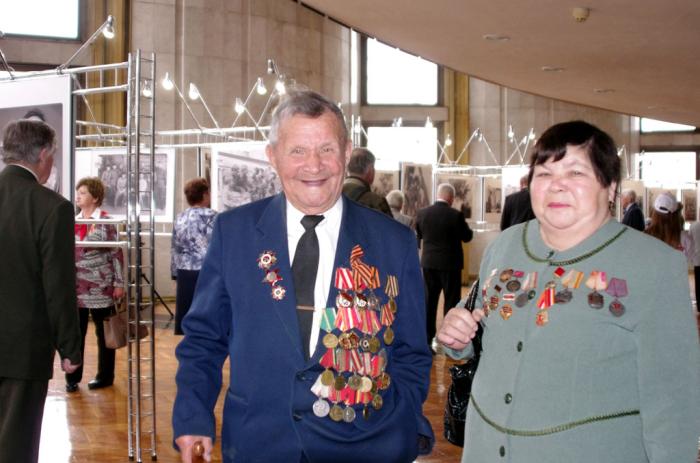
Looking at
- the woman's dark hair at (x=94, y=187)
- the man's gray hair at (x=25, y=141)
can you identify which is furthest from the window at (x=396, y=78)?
the man's gray hair at (x=25, y=141)

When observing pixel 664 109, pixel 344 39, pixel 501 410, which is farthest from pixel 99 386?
pixel 344 39

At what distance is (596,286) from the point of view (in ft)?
7.04

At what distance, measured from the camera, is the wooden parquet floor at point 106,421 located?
5.55m

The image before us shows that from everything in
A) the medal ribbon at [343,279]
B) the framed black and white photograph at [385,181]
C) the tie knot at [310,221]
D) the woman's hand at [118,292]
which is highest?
the framed black and white photograph at [385,181]

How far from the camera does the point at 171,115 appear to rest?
48.4 ft

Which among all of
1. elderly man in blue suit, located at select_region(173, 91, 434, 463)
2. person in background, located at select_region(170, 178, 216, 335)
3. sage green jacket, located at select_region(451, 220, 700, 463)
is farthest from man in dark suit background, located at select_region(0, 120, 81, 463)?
person in background, located at select_region(170, 178, 216, 335)

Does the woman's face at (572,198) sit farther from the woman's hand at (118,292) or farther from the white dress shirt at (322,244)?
the woman's hand at (118,292)

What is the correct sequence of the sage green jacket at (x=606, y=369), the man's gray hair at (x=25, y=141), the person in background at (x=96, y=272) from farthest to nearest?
the person in background at (x=96, y=272) → the man's gray hair at (x=25, y=141) → the sage green jacket at (x=606, y=369)

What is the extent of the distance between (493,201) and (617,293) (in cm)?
1502

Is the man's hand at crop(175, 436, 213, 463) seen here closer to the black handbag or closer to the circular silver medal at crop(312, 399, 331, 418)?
the circular silver medal at crop(312, 399, 331, 418)

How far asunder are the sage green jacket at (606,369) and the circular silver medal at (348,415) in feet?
1.21

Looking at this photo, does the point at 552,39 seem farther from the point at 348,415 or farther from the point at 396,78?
the point at 396,78

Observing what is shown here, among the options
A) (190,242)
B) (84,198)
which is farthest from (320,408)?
(190,242)

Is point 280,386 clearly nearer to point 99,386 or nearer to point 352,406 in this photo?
point 352,406
